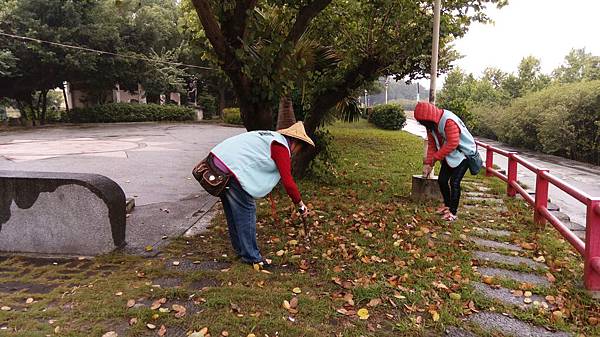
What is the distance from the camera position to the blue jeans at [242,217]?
4.09 metres

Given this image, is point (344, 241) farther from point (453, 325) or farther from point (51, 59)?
point (51, 59)

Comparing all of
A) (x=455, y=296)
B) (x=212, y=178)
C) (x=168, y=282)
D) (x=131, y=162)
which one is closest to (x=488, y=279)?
(x=455, y=296)

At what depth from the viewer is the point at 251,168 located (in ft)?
13.3

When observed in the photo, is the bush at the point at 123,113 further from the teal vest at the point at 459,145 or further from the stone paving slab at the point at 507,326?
the stone paving slab at the point at 507,326

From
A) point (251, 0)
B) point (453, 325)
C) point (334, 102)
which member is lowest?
point (453, 325)

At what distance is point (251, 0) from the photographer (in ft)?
16.0

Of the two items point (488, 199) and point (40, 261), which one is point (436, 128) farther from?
point (40, 261)

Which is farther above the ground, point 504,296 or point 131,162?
point 131,162

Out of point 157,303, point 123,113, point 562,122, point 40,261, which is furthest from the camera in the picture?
point 123,113

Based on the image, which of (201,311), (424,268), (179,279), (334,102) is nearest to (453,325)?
(424,268)

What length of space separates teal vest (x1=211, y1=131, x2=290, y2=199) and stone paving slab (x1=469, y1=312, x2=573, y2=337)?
6.73ft

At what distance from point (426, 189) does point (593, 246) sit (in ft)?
11.3

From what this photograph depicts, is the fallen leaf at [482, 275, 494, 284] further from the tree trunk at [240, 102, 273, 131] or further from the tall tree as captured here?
the tree trunk at [240, 102, 273, 131]

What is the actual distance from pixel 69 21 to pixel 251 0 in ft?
82.8
